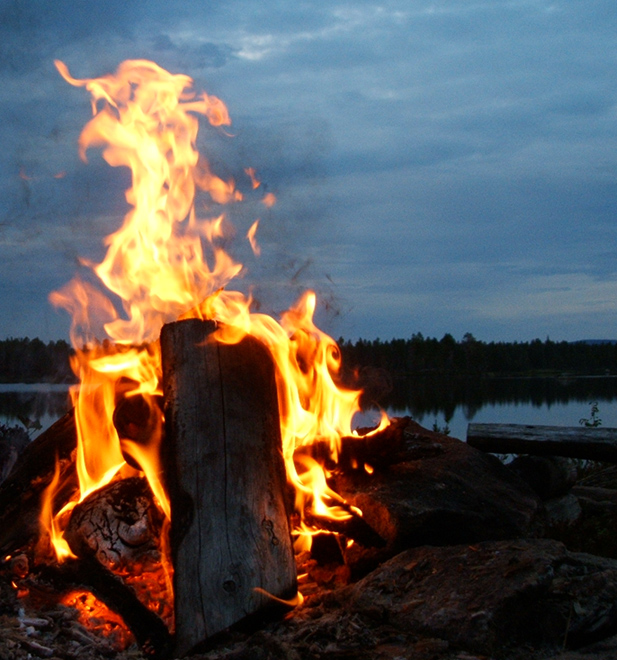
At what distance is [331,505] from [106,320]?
2.29 m

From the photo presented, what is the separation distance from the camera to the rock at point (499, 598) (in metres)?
3.13

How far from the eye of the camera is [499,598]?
318 cm

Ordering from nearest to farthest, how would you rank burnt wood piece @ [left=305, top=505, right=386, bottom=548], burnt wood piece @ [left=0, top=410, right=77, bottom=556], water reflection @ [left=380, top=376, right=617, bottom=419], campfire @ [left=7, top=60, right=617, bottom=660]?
1. campfire @ [left=7, top=60, right=617, bottom=660]
2. burnt wood piece @ [left=305, top=505, right=386, bottom=548]
3. burnt wood piece @ [left=0, top=410, right=77, bottom=556]
4. water reflection @ [left=380, top=376, right=617, bottom=419]

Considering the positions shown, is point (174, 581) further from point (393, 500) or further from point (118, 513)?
point (393, 500)

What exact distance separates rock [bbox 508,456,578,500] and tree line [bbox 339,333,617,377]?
295cm

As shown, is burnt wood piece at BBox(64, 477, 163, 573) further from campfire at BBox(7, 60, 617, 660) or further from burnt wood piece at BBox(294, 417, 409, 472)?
burnt wood piece at BBox(294, 417, 409, 472)

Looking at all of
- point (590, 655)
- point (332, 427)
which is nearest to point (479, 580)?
point (590, 655)

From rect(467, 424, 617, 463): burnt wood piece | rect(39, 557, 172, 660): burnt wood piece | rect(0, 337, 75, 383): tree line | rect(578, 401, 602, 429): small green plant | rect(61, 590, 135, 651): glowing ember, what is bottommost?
rect(61, 590, 135, 651): glowing ember

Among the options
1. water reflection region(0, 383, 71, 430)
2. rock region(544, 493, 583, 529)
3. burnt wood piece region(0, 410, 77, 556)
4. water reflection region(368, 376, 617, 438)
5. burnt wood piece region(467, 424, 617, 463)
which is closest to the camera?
burnt wood piece region(0, 410, 77, 556)

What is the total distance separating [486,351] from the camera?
1484cm

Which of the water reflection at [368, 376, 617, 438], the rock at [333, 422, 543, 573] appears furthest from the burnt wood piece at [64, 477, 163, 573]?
the water reflection at [368, 376, 617, 438]

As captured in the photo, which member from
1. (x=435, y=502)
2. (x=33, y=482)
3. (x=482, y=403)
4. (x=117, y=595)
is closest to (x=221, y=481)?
(x=117, y=595)

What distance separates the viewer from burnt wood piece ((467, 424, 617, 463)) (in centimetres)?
622

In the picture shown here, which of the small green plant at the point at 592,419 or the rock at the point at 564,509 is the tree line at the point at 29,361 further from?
the small green plant at the point at 592,419
